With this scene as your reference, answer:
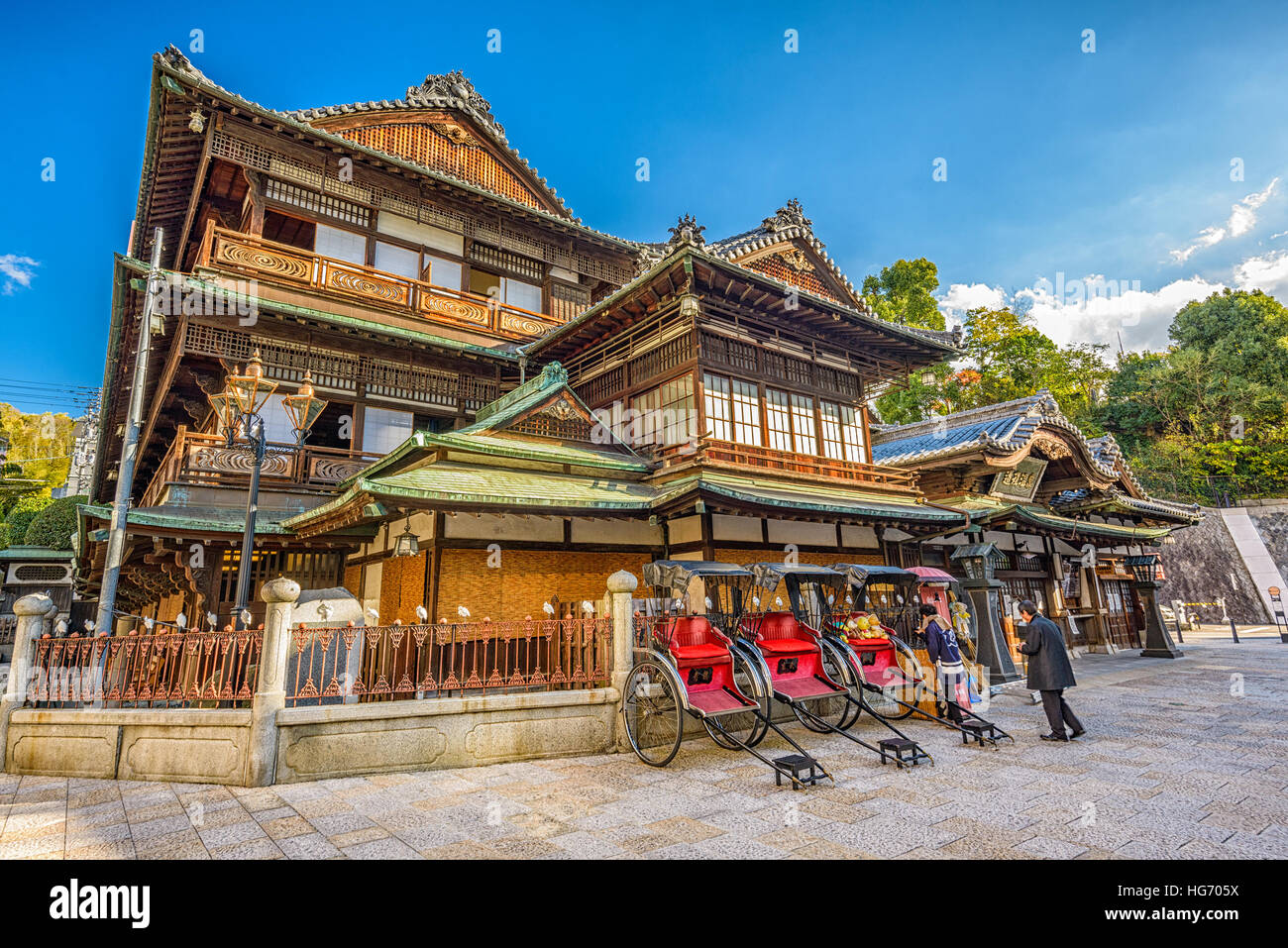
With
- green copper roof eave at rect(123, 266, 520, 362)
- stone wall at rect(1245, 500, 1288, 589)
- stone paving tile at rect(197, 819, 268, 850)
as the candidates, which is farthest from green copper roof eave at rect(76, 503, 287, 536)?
stone wall at rect(1245, 500, 1288, 589)

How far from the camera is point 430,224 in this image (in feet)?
59.3

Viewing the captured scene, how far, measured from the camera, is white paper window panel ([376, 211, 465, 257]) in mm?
17453

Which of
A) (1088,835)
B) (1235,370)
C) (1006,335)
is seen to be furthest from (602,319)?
(1235,370)

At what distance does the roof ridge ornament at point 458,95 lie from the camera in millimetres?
19516

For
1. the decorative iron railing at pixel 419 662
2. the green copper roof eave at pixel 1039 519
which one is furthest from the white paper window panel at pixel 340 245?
the green copper roof eave at pixel 1039 519

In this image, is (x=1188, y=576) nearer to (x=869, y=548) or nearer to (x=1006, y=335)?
(x=1006, y=335)

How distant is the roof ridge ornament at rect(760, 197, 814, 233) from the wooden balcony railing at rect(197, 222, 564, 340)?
23.5ft

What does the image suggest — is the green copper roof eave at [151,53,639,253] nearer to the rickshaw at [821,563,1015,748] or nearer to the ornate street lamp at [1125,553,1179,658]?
the rickshaw at [821,563,1015,748]

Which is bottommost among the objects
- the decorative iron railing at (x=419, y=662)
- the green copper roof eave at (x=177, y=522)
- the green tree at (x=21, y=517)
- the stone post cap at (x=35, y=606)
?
the decorative iron railing at (x=419, y=662)

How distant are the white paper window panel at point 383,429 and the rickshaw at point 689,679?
1005 cm

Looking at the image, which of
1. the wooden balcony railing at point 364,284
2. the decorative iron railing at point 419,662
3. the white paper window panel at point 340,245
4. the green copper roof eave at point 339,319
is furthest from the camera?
the white paper window panel at point 340,245

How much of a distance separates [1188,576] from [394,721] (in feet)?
144

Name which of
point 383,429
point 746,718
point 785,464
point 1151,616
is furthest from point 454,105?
point 1151,616

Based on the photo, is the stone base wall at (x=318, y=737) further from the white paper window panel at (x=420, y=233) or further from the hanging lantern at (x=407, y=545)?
the white paper window panel at (x=420, y=233)
